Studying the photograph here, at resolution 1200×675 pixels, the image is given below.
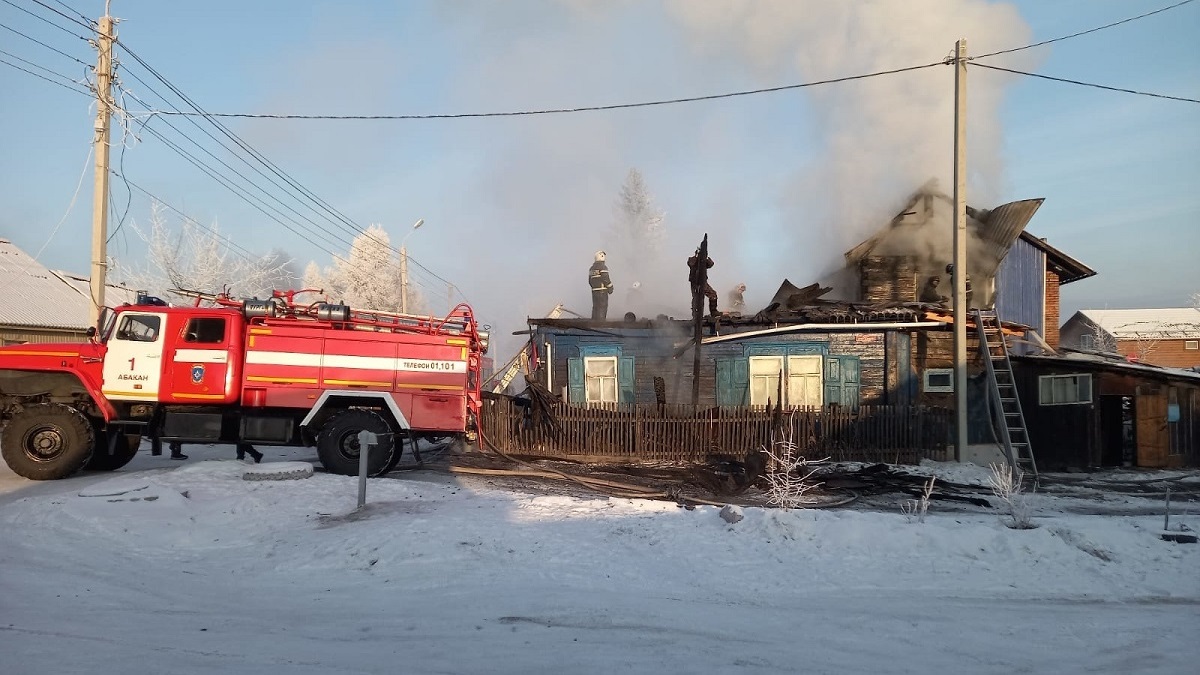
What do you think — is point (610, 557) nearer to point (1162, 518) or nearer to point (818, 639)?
point (818, 639)

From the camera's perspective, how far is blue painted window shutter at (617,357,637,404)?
18609mm

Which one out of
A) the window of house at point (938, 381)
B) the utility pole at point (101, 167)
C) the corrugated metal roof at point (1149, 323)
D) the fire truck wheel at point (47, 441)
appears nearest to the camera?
the fire truck wheel at point (47, 441)

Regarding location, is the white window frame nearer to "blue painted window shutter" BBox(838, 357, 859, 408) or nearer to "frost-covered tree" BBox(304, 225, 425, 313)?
"blue painted window shutter" BBox(838, 357, 859, 408)

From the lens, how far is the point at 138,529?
8.22 m

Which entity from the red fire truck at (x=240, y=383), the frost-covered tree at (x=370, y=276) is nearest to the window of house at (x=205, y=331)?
the red fire truck at (x=240, y=383)

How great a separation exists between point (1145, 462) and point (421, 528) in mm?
15941

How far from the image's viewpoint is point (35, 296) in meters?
31.2

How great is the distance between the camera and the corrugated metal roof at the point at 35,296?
29.6 m

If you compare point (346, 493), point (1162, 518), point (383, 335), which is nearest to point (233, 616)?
point (346, 493)

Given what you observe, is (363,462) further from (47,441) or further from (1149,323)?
(1149,323)

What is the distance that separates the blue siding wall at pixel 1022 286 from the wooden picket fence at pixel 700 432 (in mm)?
9428

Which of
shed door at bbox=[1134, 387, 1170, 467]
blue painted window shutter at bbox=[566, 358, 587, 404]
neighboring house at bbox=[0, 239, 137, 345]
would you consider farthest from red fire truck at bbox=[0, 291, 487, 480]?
neighboring house at bbox=[0, 239, 137, 345]

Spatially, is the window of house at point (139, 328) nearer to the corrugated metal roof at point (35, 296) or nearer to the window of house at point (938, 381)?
the window of house at point (938, 381)

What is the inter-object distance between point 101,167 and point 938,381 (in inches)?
744
